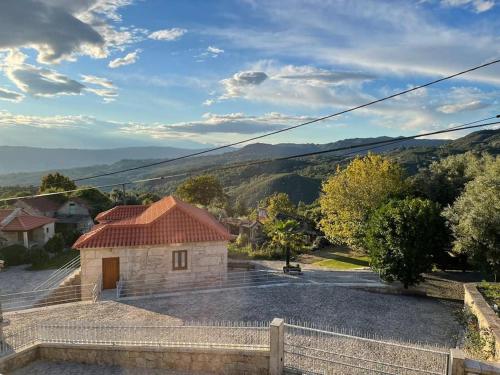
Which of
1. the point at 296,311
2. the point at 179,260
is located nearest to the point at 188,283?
the point at 179,260

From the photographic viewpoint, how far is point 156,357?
41.2 ft

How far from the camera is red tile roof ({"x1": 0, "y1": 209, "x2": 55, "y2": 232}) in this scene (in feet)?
128

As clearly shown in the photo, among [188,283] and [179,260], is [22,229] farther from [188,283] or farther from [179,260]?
[188,283]

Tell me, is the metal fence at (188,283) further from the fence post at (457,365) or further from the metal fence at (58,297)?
the fence post at (457,365)

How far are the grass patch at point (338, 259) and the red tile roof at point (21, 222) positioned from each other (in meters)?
28.8

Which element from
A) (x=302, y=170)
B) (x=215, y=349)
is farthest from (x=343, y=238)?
(x=302, y=170)

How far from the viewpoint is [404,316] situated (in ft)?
57.4

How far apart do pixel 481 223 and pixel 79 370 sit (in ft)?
58.9

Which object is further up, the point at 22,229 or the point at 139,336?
the point at 22,229

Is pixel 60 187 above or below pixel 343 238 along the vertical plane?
above

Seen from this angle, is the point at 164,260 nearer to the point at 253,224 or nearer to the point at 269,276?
the point at 269,276

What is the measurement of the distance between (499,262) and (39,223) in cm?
4255

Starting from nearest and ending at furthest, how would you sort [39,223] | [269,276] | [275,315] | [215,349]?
[215,349] → [275,315] → [269,276] → [39,223]

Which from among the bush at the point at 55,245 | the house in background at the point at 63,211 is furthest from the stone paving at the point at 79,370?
the house in background at the point at 63,211
